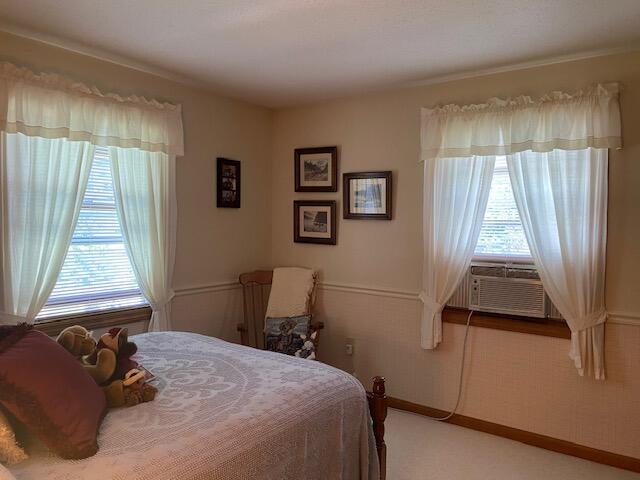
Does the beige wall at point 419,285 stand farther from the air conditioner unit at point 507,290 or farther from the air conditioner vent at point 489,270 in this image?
the air conditioner vent at point 489,270

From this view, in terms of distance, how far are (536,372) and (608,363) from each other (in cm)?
43

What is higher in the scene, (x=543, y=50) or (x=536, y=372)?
(x=543, y=50)

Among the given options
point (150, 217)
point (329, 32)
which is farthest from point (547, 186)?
point (150, 217)

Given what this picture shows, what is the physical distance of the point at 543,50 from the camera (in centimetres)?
292

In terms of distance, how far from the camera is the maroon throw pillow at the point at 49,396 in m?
1.48

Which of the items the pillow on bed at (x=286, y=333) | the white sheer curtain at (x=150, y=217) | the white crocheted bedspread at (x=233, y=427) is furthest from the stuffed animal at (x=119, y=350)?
the pillow on bed at (x=286, y=333)

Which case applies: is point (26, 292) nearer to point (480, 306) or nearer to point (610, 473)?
point (480, 306)

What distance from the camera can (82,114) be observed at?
292cm

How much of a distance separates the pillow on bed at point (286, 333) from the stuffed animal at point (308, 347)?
1.1 inches

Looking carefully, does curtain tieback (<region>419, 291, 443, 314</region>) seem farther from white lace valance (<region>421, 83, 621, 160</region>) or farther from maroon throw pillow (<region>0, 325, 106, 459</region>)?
maroon throw pillow (<region>0, 325, 106, 459</region>)

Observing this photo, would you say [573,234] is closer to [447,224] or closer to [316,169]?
[447,224]

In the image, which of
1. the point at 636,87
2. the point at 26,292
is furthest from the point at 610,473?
the point at 26,292

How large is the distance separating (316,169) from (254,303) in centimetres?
131

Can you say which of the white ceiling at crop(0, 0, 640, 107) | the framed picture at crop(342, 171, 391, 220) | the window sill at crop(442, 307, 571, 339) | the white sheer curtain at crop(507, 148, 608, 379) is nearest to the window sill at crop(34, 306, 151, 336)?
the white ceiling at crop(0, 0, 640, 107)
